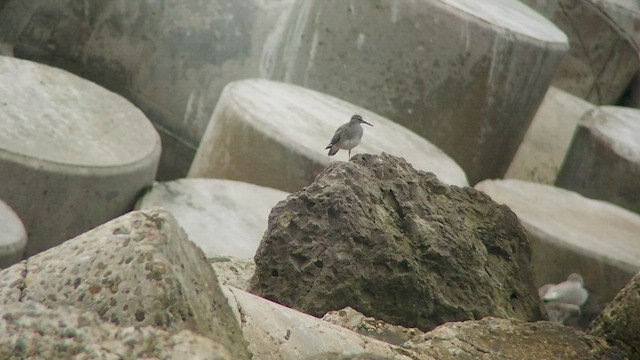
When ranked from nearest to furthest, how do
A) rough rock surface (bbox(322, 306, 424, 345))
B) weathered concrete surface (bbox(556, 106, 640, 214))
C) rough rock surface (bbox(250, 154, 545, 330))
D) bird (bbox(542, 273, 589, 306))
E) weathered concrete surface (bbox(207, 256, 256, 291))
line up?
1. rough rock surface (bbox(322, 306, 424, 345))
2. rough rock surface (bbox(250, 154, 545, 330))
3. weathered concrete surface (bbox(207, 256, 256, 291))
4. bird (bbox(542, 273, 589, 306))
5. weathered concrete surface (bbox(556, 106, 640, 214))

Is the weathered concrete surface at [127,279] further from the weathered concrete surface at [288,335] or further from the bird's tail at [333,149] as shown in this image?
the bird's tail at [333,149]

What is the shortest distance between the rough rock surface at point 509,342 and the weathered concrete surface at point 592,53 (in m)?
7.01

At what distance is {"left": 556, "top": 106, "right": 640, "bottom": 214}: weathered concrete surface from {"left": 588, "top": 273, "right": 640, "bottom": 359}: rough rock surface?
4.44 metres

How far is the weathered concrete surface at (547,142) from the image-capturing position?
796 centimetres

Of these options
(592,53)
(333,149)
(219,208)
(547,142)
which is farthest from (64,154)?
(592,53)

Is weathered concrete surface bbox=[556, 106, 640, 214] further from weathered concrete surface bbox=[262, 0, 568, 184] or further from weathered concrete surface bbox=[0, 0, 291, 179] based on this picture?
weathered concrete surface bbox=[0, 0, 291, 179]

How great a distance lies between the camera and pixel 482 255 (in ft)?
10.8

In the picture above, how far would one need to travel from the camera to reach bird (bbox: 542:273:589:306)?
17.7 ft

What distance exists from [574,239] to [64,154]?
8.42 ft

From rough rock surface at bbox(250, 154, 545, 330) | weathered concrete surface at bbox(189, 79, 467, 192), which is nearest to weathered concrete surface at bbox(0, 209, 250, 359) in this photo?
rough rock surface at bbox(250, 154, 545, 330)

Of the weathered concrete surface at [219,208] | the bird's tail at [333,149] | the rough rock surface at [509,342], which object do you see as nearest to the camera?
the rough rock surface at [509,342]

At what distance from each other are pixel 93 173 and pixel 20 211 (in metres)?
0.35

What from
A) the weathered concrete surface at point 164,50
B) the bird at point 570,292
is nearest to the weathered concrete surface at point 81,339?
the bird at point 570,292

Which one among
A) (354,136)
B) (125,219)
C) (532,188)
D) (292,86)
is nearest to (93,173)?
(354,136)
